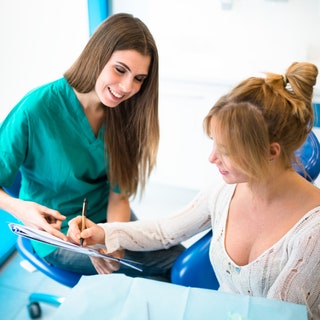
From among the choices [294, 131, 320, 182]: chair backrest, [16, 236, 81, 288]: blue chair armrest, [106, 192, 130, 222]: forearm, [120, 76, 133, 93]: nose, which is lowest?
[16, 236, 81, 288]: blue chair armrest

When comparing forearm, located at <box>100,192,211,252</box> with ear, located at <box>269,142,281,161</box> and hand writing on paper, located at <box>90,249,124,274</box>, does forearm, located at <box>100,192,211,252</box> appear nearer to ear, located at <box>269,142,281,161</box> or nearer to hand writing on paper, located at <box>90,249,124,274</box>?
hand writing on paper, located at <box>90,249,124,274</box>

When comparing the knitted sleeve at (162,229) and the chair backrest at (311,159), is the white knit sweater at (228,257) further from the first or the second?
the chair backrest at (311,159)

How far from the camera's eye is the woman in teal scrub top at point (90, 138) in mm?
1263

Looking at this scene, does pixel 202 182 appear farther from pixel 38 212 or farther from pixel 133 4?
pixel 38 212

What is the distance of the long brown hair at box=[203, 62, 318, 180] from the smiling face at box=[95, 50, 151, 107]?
1.39ft

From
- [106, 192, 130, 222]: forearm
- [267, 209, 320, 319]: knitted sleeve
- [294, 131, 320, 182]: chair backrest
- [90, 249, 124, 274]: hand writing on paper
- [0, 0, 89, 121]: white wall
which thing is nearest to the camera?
[267, 209, 320, 319]: knitted sleeve

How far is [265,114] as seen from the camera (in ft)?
2.91

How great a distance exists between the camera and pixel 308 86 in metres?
0.90

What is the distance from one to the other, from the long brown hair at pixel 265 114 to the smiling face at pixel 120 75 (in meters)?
0.42

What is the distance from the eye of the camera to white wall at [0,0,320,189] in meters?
2.06

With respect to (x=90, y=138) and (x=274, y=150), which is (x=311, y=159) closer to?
(x=274, y=150)

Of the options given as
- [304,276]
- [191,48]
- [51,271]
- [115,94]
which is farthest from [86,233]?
[191,48]

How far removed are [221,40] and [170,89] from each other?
45cm

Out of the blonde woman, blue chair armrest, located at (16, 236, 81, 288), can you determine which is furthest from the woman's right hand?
blue chair armrest, located at (16, 236, 81, 288)
